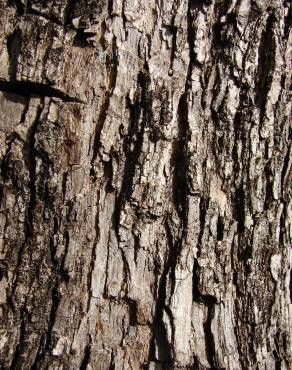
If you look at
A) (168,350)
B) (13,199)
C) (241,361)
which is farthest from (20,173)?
(241,361)

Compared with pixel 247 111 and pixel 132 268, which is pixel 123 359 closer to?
pixel 132 268

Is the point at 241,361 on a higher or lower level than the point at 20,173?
lower

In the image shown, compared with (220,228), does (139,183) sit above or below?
above

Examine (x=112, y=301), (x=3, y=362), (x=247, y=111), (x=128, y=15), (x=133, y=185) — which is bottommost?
(x=3, y=362)

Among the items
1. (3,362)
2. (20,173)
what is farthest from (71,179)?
(3,362)

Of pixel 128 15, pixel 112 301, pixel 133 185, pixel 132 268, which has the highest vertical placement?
pixel 128 15

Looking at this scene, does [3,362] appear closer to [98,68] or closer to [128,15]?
[98,68]
